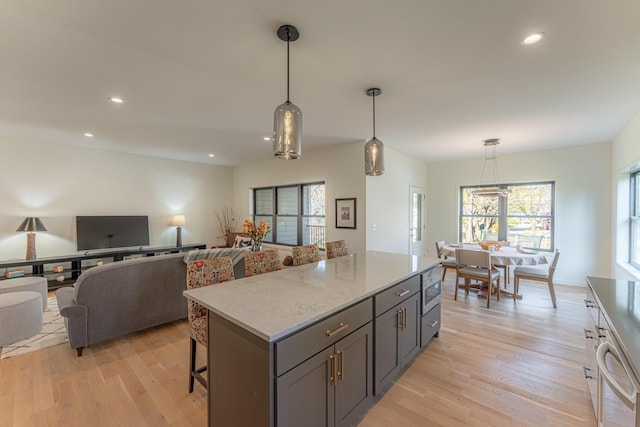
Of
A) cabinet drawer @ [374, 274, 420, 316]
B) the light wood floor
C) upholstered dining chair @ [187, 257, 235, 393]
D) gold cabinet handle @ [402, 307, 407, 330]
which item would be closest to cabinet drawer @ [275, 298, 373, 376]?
cabinet drawer @ [374, 274, 420, 316]

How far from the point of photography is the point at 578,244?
199 inches

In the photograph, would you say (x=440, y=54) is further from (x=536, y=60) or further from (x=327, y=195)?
(x=327, y=195)

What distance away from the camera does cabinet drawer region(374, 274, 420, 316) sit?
1.95m

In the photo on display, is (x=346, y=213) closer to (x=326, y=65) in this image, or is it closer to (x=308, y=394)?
(x=326, y=65)

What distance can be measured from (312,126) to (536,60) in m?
2.64

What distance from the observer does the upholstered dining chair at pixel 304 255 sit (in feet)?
10.3

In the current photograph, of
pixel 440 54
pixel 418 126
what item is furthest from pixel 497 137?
pixel 440 54

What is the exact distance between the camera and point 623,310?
60.1 inches

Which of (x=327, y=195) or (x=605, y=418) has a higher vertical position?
(x=327, y=195)

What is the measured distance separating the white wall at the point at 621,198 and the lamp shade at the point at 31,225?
9.03 m

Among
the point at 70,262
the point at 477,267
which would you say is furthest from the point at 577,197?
the point at 70,262

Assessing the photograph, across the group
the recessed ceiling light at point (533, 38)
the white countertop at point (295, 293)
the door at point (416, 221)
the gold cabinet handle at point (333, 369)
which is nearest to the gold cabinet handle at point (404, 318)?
the white countertop at point (295, 293)

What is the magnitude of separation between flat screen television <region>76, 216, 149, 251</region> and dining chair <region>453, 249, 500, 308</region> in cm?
632

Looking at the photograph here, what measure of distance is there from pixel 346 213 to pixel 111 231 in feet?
15.8
